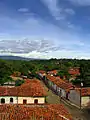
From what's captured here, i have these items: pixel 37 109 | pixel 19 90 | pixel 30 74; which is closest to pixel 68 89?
pixel 19 90

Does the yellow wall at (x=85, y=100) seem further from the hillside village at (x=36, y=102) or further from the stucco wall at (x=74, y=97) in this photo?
the stucco wall at (x=74, y=97)

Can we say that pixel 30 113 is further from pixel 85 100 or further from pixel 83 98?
pixel 85 100

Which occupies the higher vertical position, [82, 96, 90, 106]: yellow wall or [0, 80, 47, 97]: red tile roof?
[0, 80, 47, 97]: red tile roof

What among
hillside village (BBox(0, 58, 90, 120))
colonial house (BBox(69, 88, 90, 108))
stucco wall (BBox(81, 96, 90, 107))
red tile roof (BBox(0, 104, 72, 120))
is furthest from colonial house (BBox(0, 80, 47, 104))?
red tile roof (BBox(0, 104, 72, 120))

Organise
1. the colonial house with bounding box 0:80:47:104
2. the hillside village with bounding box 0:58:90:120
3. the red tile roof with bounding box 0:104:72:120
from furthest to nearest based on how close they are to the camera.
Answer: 1. the colonial house with bounding box 0:80:47:104
2. the hillside village with bounding box 0:58:90:120
3. the red tile roof with bounding box 0:104:72:120

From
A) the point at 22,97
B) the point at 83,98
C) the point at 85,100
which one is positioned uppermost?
the point at 22,97

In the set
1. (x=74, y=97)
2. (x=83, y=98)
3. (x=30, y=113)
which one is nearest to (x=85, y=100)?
(x=83, y=98)

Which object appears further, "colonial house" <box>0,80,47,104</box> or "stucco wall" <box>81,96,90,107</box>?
"stucco wall" <box>81,96,90,107</box>

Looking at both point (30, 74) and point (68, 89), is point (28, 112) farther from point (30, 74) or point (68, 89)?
point (30, 74)

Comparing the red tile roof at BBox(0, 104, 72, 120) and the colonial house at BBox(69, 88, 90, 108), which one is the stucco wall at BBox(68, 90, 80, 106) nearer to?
the colonial house at BBox(69, 88, 90, 108)

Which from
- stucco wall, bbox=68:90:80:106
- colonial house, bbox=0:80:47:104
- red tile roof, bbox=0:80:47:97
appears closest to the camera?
colonial house, bbox=0:80:47:104

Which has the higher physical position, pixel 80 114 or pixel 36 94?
pixel 36 94
